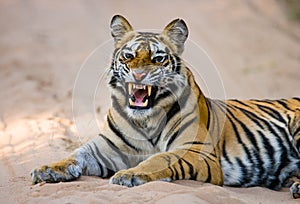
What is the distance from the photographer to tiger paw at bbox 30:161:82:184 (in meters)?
5.22

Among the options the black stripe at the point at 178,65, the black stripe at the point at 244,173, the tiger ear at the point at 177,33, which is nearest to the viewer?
the black stripe at the point at 178,65

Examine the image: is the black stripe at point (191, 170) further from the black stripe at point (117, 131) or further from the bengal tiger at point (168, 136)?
the black stripe at point (117, 131)

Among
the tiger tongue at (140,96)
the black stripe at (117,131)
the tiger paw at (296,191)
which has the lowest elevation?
the tiger paw at (296,191)

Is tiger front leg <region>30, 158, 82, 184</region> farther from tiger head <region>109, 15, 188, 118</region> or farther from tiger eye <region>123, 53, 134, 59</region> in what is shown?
tiger eye <region>123, 53, 134, 59</region>

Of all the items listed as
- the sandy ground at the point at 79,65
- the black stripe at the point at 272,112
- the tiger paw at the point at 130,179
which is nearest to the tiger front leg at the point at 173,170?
the tiger paw at the point at 130,179

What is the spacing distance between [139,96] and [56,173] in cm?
82

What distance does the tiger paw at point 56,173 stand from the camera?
5.22 m

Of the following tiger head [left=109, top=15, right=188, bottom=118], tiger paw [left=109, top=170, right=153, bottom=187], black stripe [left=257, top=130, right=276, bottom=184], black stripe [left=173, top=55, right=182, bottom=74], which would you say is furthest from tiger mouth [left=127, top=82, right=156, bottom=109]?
black stripe [left=257, top=130, right=276, bottom=184]

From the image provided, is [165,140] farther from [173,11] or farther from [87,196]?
[173,11]

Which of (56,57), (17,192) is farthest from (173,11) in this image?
(17,192)

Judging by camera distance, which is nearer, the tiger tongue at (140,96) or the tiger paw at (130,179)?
the tiger paw at (130,179)

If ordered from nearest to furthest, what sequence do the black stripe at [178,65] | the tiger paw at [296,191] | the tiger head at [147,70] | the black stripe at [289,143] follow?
the tiger paw at [296,191]
the tiger head at [147,70]
the black stripe at [178,65]
the black stripe at [289,143]

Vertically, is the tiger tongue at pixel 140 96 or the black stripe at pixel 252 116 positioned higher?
the tiger tongue at pixel 140 96

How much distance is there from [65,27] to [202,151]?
18.8ft
